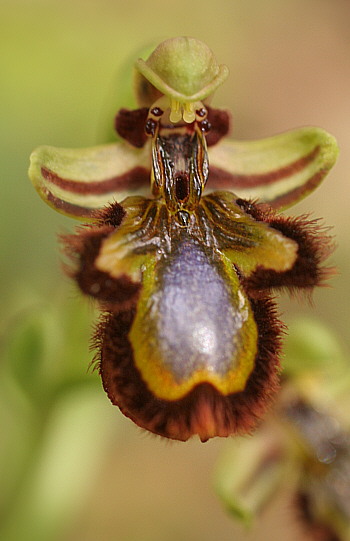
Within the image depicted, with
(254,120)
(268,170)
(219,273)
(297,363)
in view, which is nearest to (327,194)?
(254,120)

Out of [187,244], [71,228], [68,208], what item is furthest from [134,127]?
[71,228]

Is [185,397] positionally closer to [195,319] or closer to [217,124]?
[195,319]

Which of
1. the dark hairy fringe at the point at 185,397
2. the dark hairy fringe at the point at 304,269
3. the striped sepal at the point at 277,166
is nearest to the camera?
the dark hairy fringe at the point at 185,397

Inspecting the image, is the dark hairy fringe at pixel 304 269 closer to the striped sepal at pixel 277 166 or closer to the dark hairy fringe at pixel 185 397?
the dark hairy fringe at pixel 185 397

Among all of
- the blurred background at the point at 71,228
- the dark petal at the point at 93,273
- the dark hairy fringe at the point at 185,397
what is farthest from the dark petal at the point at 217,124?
the dark hairy fringe at the point at 185,397

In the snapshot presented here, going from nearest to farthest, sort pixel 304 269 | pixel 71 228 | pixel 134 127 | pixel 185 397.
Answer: pixel 185 397, pixel 304 269, pixel 134 127, pixel 71 228

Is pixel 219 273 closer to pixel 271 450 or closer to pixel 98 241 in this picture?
pixel 98 241

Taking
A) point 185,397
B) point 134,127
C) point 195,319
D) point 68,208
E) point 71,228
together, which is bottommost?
point 71,228
